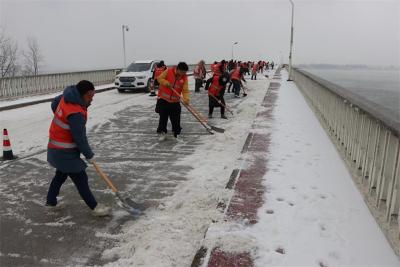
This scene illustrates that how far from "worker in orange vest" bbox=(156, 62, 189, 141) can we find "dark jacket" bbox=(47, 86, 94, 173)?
Answer: 157 inches

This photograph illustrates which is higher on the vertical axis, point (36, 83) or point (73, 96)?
point (73, 96)

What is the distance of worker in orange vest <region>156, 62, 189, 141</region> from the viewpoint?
823 cm

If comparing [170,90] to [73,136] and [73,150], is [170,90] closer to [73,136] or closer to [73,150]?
[73,150]

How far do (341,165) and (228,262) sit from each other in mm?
3681

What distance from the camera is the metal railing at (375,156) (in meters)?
3.78

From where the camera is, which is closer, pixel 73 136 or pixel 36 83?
pixel 73 136

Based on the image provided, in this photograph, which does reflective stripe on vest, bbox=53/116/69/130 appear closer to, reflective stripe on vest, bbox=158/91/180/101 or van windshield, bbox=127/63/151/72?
reflective stripe on vest, bbox=158/91/180/101

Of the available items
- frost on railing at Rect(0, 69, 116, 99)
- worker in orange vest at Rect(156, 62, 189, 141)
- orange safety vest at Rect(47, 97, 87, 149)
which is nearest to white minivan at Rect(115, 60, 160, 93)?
frost on railing at Rect(0, 69, 116, 99)

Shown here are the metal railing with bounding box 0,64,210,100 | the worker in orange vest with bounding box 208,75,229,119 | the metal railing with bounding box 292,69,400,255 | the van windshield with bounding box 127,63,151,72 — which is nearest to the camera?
the metal railing with bounding box 292,69,400,255

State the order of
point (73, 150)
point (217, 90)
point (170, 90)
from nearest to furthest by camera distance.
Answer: point (73, 150)
point (170, 90)
point (217, 90)

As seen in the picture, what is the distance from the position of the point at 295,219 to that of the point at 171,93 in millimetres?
4753

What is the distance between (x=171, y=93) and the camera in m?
8.27

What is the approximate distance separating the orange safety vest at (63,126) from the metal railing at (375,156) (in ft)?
10.8

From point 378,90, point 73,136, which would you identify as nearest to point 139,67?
point 73,136
